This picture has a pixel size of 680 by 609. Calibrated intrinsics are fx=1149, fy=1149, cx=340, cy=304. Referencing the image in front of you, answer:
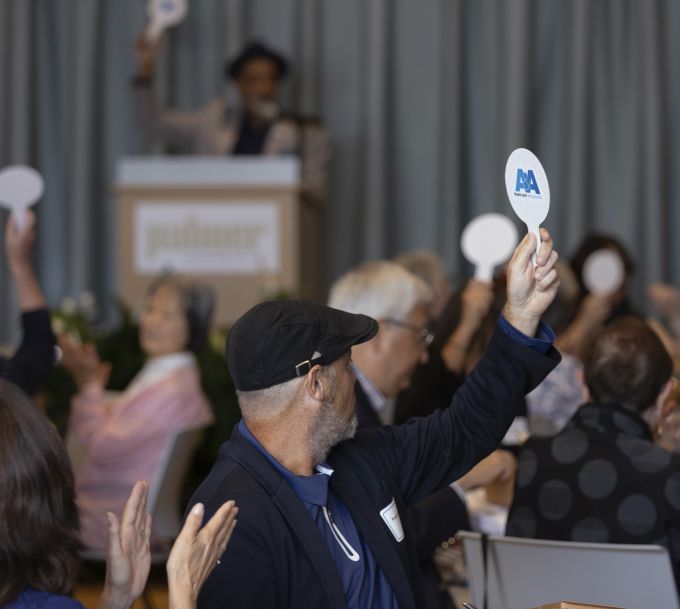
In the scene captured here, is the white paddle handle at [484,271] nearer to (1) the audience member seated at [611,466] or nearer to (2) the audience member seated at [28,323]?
(1) the audience member seated at [611,466]

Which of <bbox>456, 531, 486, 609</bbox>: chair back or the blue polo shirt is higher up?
the blue polo shirt

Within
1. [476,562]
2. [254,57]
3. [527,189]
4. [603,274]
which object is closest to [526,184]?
[527,189]

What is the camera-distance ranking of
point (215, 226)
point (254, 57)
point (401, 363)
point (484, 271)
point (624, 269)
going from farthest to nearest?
point (254, 57) < point (215, 226) < point (624, 269) < point (484, 271) < point (401, 363)

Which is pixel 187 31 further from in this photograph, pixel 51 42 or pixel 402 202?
pixel 402 202

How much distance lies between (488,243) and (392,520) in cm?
147

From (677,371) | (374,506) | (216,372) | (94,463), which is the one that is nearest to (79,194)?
(216,372)

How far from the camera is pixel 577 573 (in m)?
→ 2.41

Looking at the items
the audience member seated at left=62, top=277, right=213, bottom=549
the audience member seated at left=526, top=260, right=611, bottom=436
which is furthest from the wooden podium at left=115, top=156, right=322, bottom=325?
the audience member seated at left=526, top=260, right=611, bottom=436

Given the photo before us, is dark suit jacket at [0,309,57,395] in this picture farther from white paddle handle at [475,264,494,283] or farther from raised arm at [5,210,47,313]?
white paddle handle at [475,264,494,283]

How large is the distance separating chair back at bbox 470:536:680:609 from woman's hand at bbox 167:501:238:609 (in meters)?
0.96

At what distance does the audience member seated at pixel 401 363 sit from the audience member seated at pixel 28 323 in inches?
→ 31.9

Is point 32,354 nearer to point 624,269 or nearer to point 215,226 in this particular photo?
point 624,269

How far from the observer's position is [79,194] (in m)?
8.77

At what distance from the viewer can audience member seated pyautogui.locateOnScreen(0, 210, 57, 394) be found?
3133mm
